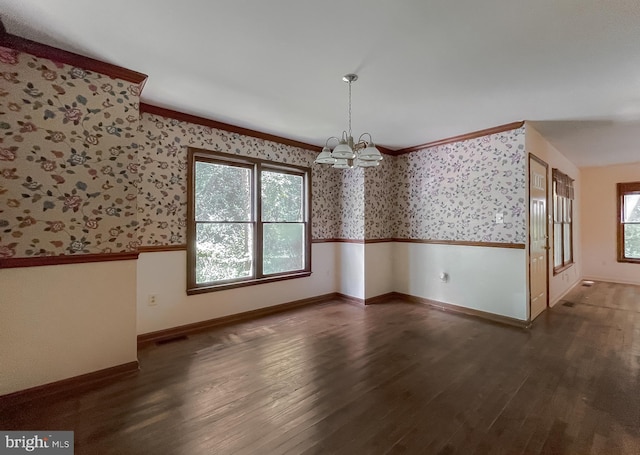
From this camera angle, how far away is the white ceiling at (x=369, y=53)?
5.90ft

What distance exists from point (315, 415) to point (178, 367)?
1.44 metres

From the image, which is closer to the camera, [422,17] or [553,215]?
[422,17]

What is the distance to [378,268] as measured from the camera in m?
5.05

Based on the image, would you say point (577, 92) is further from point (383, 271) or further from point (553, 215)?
point (383, 271)

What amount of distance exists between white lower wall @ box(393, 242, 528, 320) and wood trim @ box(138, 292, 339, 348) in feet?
4.93

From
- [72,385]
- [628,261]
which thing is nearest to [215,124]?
[72,385]

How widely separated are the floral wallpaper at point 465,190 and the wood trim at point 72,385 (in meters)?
4.25

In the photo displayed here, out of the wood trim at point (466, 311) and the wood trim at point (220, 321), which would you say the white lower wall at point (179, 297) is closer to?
the wood trim at point (220, 321)

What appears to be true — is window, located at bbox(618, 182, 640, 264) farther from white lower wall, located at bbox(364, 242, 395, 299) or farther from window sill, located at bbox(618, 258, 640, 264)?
white lower wall, located at bbox(364, 242, 395, 299)

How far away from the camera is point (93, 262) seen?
8.02 feet

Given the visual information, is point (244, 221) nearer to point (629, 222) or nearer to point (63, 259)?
point (63, 259)

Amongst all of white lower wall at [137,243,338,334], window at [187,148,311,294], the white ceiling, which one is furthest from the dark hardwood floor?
the white ceiling

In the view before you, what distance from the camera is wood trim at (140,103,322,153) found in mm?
3295

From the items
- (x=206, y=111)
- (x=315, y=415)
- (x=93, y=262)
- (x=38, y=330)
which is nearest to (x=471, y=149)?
(x=206, y=111)
